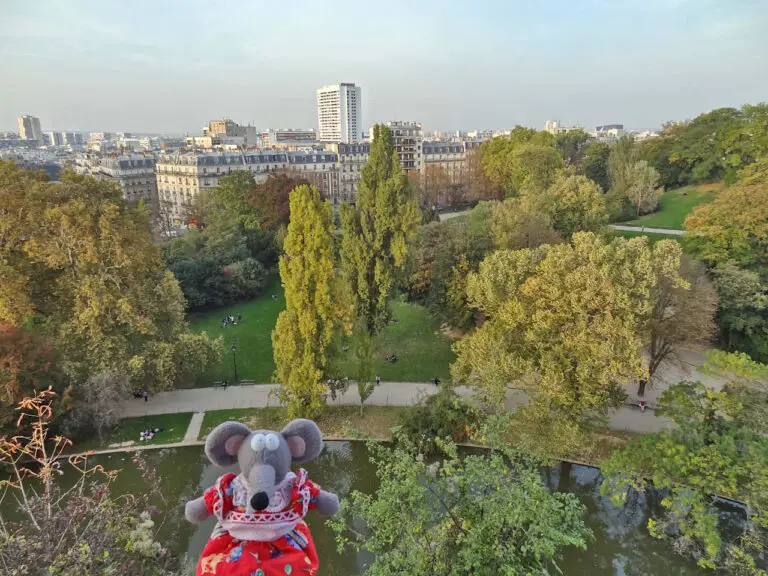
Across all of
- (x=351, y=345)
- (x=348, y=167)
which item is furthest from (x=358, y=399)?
(x=348, y=167)

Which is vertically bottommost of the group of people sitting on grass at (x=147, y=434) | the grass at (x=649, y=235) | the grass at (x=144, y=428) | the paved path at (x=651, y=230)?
the grass at (x=144, y=428)

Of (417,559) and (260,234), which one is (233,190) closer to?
(260,234)

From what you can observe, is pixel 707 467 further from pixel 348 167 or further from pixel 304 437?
pixel 348 167

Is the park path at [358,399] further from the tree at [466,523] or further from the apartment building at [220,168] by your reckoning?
the apartment building at [220,168]

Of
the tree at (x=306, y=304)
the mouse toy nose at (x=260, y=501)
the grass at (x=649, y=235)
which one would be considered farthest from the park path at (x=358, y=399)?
the grass at (x=649, y=235)

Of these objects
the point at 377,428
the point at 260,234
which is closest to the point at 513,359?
the point at 377,428
